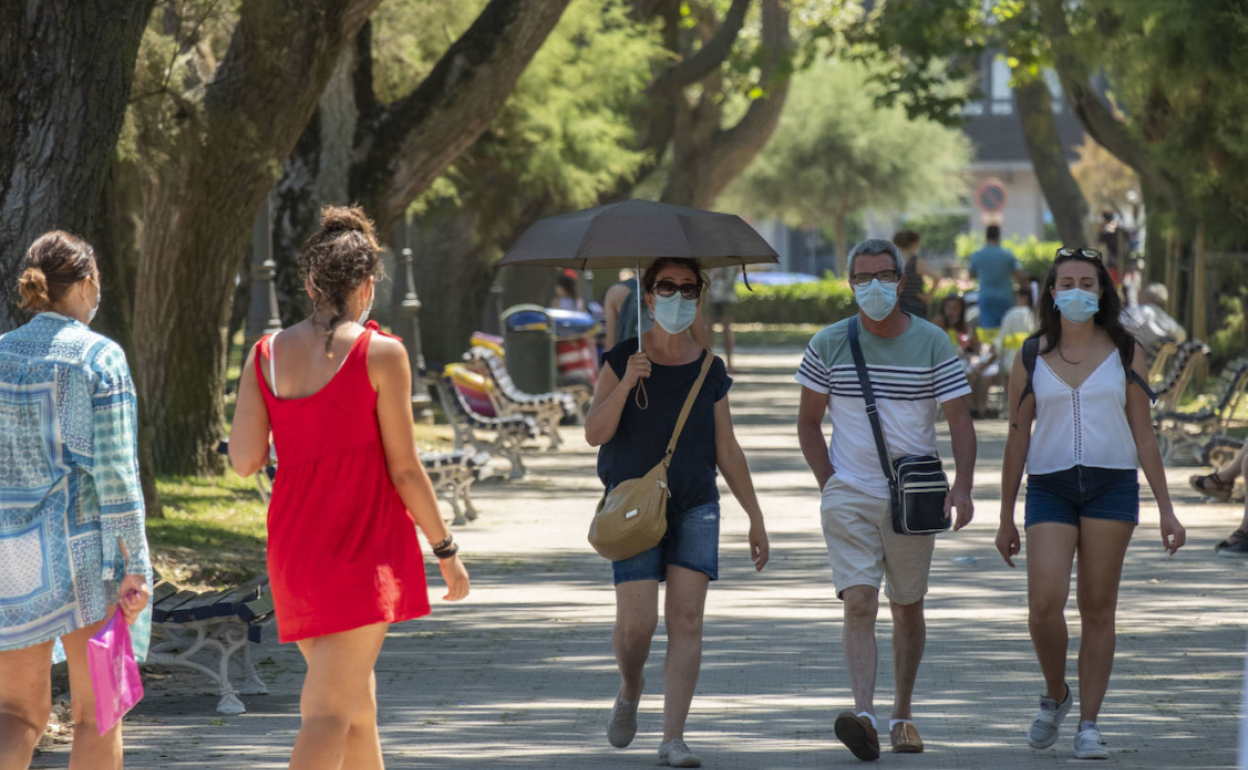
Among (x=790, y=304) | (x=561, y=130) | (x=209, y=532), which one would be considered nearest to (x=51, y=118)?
(x=209, y=532)

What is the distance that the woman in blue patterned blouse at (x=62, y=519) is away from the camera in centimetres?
477

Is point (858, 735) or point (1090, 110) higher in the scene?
point (1090, 110)

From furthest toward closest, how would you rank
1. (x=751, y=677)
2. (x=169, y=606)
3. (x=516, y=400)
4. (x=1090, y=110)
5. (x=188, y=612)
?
(x=1090, y=110) → (x=516, y=400) → (x=751, y=677) → (x=169, y=606) → (x=188, y=612)

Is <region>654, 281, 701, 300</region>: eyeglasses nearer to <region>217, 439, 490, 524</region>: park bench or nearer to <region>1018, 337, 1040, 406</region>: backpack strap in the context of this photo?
<region>1018, 337, 1040, 406</region>: backpack strap

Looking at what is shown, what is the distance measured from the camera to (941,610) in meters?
9.02

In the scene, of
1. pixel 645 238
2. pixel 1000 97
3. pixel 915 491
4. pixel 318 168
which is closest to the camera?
pixel 915 491

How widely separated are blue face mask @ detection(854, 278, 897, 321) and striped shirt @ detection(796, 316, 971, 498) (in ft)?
0.39

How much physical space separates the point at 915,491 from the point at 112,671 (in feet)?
8.70

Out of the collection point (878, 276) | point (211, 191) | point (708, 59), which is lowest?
point (878, 276)

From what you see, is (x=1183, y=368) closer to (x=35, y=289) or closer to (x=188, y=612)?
(x=188, y=612)

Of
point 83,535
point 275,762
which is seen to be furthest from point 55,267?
point 275,762

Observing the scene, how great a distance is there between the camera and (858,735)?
Answer: 5.84 meters

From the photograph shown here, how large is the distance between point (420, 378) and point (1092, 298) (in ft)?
47.7

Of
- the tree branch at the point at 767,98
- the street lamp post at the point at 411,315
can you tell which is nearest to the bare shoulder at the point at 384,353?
the street lamp post at the point at 411,315
